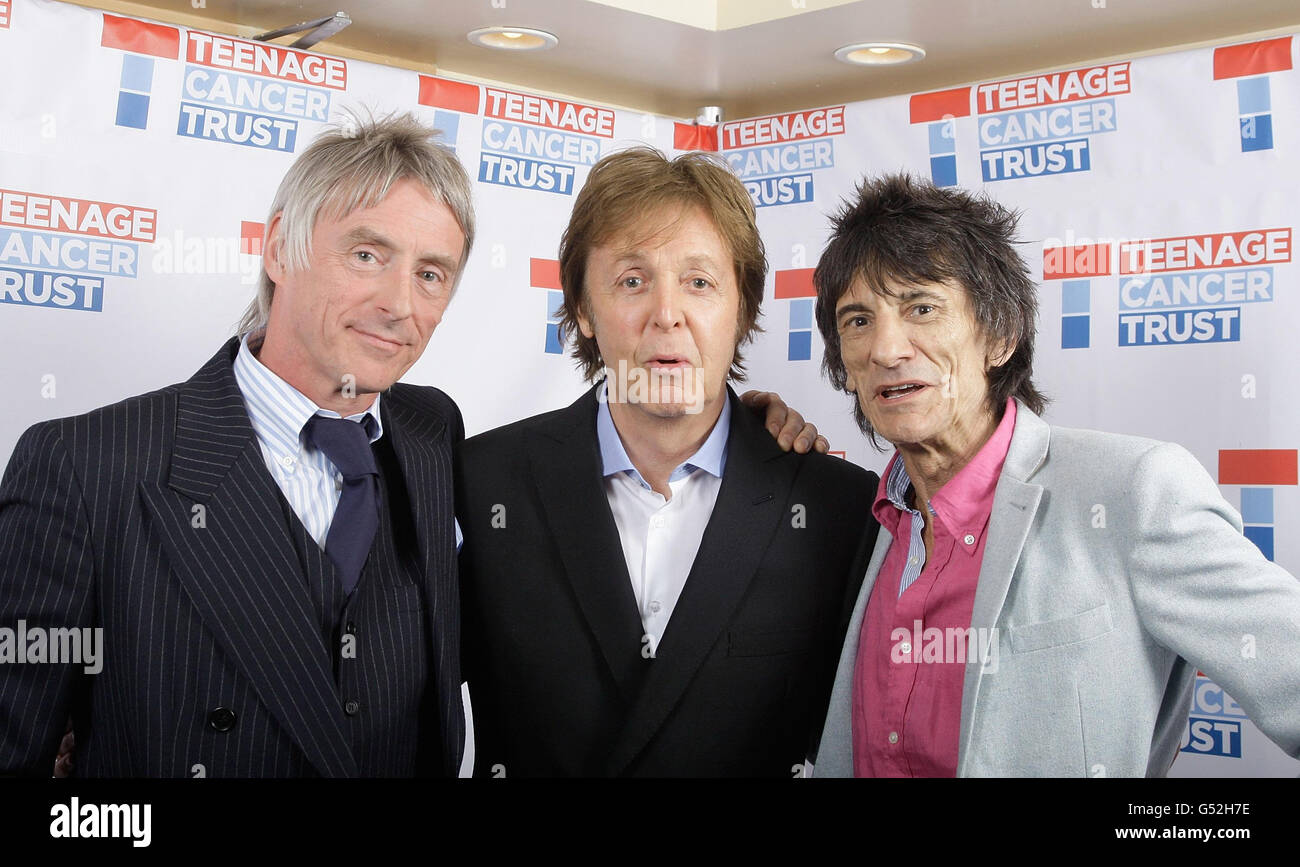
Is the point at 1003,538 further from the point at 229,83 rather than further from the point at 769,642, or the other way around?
the point at 229,83

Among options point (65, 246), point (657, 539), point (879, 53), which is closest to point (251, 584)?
point (657, 539)

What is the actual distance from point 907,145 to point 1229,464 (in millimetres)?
1330

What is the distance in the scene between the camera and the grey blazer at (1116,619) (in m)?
1.64

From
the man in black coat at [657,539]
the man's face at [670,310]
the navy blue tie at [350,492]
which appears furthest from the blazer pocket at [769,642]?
the navy blue tie at [350,492]

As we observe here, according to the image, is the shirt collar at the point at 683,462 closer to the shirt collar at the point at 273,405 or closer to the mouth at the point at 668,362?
the mouth at the point at 668,362

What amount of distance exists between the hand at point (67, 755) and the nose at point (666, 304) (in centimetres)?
121

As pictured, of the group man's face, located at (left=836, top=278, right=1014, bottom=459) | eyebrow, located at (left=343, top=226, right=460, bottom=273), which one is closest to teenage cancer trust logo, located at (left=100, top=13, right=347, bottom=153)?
eyebrow, located at (left=343, top=226, right=460, bottom=273)

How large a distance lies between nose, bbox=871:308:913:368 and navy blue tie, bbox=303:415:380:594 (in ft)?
2.97

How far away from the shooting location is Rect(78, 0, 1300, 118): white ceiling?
305 centimetres

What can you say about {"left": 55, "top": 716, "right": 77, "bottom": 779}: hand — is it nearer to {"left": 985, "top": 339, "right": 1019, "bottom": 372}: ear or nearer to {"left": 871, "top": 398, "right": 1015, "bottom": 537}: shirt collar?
{"left": 871, "top": 398, "right": 1015, "bottom": 537}: shirt collar

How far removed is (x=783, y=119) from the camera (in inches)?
149

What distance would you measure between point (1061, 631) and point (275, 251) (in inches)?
Answer: 59.1
